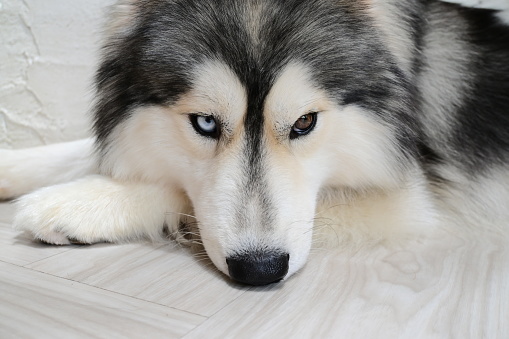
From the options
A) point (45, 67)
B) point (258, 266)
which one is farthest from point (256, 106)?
point (45, 67)

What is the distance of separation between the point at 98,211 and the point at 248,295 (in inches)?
22.1

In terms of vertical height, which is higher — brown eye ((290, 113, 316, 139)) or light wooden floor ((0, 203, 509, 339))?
brown eye ((290, 113, 316, 139))

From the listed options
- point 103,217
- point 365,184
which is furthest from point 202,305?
point 365,184

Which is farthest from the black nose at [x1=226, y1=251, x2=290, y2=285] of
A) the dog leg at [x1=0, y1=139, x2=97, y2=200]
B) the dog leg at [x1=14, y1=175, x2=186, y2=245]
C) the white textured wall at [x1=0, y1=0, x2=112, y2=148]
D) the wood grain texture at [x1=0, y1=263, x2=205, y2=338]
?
the white textured wall at [x1=0, y1=0, x2=112, y2=148]

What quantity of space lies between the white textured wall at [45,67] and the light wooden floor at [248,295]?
1411mm

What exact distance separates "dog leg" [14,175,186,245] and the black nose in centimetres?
46

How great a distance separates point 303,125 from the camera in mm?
1368

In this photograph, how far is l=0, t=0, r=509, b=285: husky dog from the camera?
4.21 ft

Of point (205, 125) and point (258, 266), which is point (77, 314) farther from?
point (205, 125)

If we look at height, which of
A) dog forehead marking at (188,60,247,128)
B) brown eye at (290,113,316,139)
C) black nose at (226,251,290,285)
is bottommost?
black nose at (226,251,290,285)

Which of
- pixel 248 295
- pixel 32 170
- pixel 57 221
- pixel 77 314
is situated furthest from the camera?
pixel 32 170

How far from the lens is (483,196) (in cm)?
172

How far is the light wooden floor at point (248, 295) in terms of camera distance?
1.04 m

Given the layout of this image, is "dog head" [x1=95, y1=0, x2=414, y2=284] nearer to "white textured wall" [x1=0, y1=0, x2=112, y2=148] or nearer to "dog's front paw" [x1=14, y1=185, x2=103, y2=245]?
"dog's front paw" [x1=14, y1=185, x2=103, y2=245]
